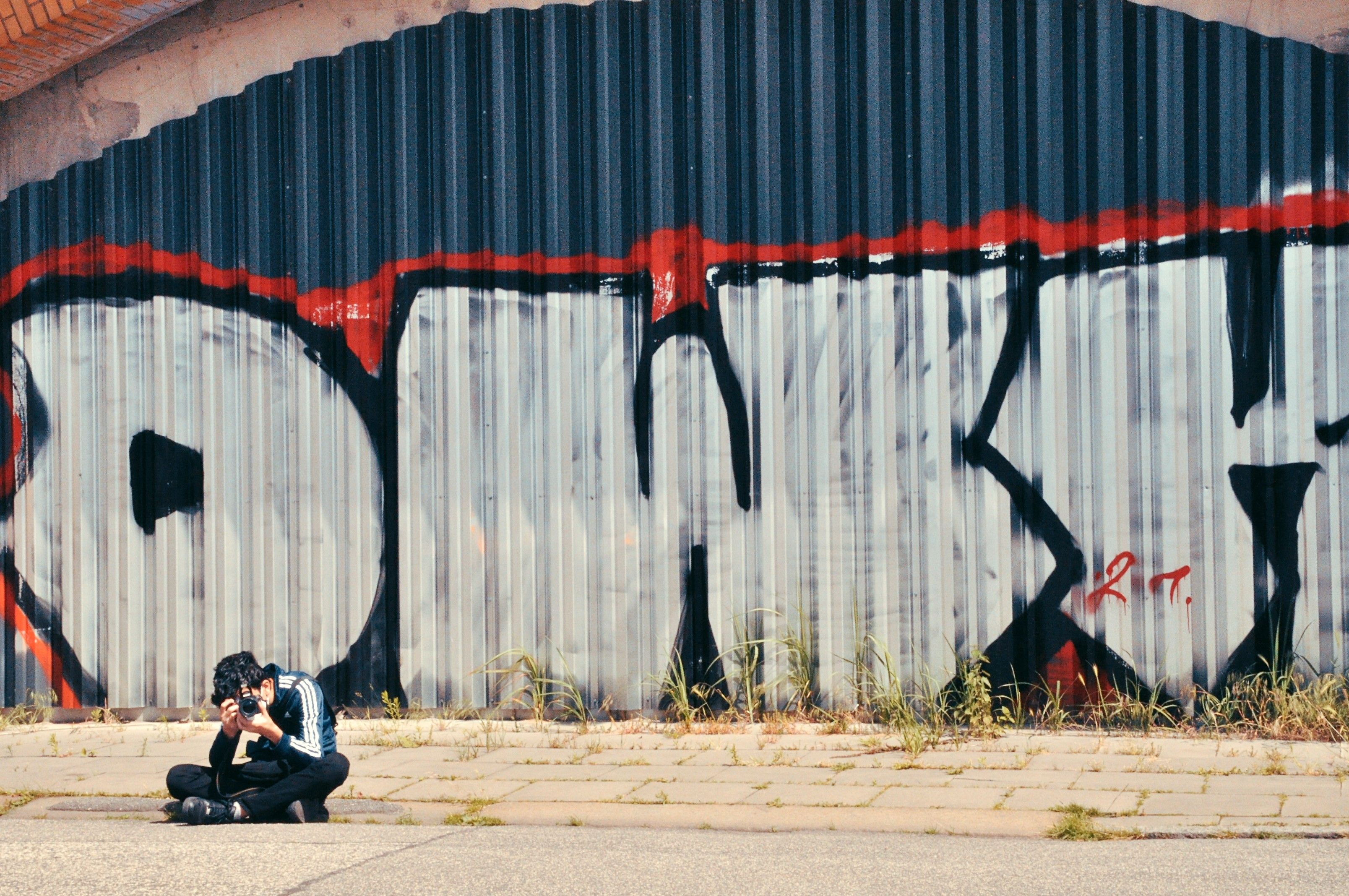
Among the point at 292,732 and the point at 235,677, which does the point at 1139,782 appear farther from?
the point at 235,677

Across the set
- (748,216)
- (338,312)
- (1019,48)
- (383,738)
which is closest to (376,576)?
(383,738)

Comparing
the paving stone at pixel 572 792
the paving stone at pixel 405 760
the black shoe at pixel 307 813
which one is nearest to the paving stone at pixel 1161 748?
the paving stone at pixel 572 792

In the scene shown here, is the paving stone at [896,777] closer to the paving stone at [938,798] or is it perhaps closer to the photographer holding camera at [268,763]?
the paving stone at [938,798]

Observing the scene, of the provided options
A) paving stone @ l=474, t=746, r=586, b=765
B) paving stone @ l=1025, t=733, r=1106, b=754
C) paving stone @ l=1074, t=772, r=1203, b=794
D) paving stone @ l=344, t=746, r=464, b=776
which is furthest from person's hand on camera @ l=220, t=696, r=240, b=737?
paving stone @ l=1025, t=733, r=1106, b=754

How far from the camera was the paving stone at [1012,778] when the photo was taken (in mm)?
7586

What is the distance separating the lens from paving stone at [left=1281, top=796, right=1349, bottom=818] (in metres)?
6.75

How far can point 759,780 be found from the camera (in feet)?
25.8

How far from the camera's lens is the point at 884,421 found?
966 centimetres

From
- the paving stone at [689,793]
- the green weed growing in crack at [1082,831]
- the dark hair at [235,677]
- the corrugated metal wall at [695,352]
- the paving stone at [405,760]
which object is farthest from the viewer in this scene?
the corrugated metal wall at [695,352]

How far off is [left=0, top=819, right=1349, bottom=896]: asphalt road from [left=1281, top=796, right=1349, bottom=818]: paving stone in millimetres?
472

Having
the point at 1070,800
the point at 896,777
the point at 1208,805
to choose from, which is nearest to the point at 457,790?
the point at 896,777

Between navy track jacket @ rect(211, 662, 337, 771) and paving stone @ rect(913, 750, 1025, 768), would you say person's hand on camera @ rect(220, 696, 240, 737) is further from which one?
paving stone @ rect(913, 750, 1025, 768)

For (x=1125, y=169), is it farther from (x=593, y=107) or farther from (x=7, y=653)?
(x=7, y=653)

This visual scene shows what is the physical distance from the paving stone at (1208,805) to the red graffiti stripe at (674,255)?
12.2 feet
